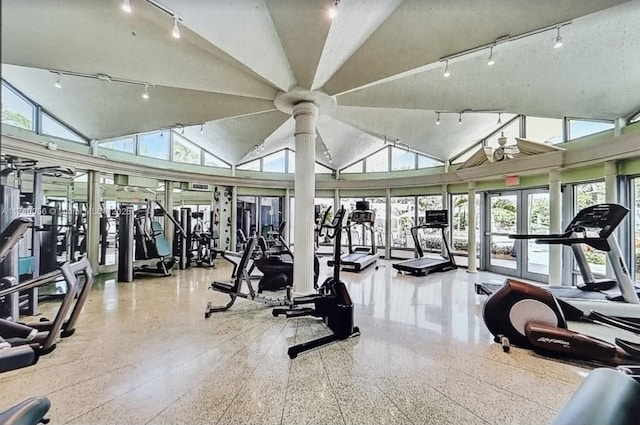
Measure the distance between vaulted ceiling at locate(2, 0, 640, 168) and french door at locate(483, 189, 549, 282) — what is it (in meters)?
2.25

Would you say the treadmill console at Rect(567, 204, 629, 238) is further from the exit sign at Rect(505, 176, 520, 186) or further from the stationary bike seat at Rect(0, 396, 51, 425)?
the stationary bike seat at Rect(0, 396, 51, 425)

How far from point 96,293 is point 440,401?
5.67 meters

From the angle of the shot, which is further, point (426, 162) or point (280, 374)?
point (426, 162)

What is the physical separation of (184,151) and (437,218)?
24.1 ft

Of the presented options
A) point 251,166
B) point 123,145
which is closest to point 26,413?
point 123,145

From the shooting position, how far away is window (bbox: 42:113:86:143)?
5859mm

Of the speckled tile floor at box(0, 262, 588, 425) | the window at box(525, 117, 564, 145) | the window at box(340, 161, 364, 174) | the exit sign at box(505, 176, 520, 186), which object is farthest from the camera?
the window at box(340, 161, 364, 174)

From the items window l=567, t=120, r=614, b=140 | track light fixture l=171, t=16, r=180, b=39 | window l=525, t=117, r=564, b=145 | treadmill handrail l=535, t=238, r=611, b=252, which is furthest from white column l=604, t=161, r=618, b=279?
track light fixture l=171, t=16, r=180, b=39

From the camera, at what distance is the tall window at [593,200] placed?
553cm

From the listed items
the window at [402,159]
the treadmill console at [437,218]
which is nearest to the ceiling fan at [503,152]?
the treadmill console at [437,218]

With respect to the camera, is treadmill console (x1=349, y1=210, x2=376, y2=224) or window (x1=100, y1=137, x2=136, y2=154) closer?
window (x1=100, y1=137, x2=136, y2=154)

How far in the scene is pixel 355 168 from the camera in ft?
34.4

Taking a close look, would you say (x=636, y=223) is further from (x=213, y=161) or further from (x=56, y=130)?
(x=56, y=130)

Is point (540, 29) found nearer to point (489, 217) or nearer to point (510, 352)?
point (510, 352)
